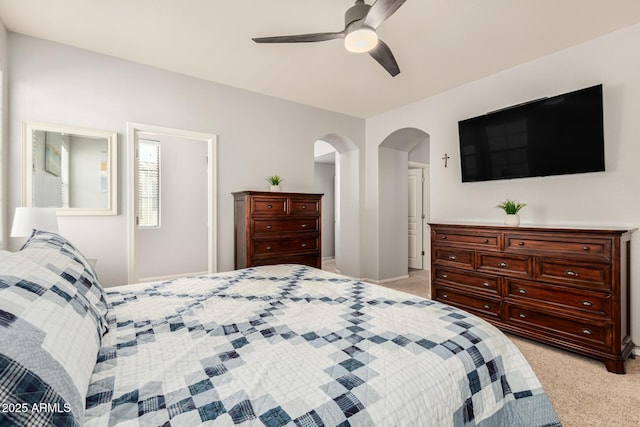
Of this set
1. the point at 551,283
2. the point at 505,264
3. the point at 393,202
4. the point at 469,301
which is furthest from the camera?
the point at 393,202

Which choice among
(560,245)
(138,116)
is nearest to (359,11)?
(560,245)

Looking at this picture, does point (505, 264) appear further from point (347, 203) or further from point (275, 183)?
point (347, 203)

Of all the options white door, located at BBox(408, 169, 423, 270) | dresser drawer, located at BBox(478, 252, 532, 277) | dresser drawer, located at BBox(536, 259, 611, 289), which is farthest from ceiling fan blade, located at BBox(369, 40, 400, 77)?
white door, located at BBox(408, 169, 423, 270)

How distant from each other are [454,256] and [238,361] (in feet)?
Answer: 9.37

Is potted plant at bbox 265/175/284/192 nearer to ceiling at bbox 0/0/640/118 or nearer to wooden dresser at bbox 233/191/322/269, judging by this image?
wooden dresser at bbox 233/191/322/269

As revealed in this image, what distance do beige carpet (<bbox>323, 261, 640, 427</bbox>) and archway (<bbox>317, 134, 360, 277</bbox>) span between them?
2.80 meters

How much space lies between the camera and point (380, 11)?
1852 millimetres

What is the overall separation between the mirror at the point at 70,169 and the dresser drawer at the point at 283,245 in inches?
59.6

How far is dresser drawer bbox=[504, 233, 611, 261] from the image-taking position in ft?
7.57

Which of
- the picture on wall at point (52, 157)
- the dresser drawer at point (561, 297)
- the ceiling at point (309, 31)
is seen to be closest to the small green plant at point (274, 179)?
the ceiling at point (309, 31)

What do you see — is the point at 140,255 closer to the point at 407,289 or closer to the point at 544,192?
the point at 407,289

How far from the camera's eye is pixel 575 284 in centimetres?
243

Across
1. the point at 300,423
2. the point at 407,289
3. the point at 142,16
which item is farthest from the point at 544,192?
the point at 142,16

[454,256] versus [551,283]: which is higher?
[454,256]
